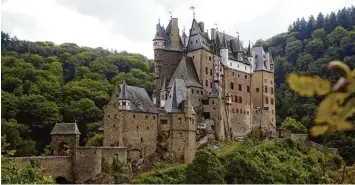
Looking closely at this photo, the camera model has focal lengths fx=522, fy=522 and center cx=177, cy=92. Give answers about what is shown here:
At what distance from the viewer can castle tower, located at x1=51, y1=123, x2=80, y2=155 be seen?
25594 mm

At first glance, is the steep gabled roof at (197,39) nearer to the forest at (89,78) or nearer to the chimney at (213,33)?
the chimney at (213,33)

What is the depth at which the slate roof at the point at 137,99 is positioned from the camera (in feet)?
89.4

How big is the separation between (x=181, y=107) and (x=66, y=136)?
22.4 feet

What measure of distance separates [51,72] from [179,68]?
16319 millimetres

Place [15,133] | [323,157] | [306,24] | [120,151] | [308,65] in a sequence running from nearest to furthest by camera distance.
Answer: [120,151]
[15,133]
[323,157]
[308,65]
[306,24]

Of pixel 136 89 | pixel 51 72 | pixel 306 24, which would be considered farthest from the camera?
pixel 306 24

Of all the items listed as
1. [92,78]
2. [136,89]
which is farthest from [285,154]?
[92,78]

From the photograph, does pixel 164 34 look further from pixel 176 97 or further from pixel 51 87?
pixel 51 87

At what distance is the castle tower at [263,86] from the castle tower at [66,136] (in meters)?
16.2

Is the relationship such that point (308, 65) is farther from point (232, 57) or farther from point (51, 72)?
point (51, 72)

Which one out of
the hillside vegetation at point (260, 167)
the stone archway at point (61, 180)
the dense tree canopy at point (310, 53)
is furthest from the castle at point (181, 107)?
the dense tree canopy at point (310, 53)

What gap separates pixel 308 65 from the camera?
5506 cm

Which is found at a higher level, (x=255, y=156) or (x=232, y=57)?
(x=232, y=57)

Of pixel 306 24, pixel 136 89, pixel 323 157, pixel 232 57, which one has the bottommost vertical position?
pixel 323 157
